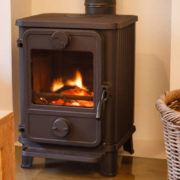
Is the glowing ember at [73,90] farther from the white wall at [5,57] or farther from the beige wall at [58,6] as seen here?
the beige wall at [58,6]

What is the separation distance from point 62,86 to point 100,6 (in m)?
0.52

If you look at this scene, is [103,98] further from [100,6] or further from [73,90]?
[100,6]

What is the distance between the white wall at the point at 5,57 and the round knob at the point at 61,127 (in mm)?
483

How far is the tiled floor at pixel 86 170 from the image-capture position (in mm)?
2500

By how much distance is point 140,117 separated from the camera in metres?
2.90

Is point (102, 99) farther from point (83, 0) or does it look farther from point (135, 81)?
point (83, 0)

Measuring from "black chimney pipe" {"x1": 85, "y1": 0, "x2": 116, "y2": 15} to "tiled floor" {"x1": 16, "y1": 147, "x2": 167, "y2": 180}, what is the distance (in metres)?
0.84

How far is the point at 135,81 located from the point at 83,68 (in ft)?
1.78

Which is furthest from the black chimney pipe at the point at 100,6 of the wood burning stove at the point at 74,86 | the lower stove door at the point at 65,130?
the lower stove door at the point at 65,130

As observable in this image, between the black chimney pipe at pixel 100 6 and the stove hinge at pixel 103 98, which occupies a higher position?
the black chimney pipe at pixel 100 6

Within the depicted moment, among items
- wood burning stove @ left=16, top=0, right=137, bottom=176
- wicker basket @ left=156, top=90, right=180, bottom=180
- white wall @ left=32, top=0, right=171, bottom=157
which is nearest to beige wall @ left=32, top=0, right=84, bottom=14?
white wall @ left=32, top=0, right=171, bottom=157

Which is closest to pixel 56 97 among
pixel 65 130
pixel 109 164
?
pixel 65 130

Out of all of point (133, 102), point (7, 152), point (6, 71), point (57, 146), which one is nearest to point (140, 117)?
point (133, 102)

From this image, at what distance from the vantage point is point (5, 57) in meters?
2.75
